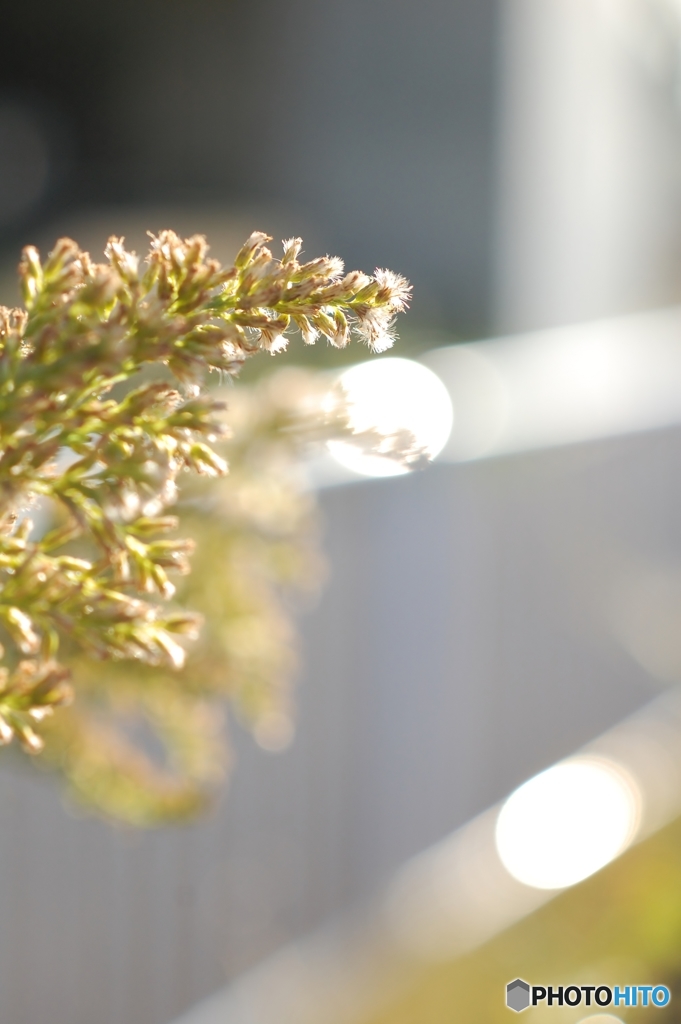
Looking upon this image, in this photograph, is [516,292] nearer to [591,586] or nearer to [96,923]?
[591,586]

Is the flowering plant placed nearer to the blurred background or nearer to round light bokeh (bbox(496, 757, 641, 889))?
the blurred background

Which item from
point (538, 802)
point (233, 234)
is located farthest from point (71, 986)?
point (233, 234)

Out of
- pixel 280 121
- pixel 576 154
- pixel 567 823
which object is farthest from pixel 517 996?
pixel 576 154

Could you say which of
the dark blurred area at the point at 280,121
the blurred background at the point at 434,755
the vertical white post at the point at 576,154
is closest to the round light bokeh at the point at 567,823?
the blurred background at the point at 434,755

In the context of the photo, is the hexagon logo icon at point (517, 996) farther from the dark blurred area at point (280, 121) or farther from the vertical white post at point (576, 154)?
the vertical white post at point (576, 154)

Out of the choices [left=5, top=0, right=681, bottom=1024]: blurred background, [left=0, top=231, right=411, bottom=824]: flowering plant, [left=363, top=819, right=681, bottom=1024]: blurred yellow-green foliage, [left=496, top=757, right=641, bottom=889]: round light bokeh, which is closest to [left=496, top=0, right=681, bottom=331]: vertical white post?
[left=5, top=0, right=681, bottom=1024]: blurred background

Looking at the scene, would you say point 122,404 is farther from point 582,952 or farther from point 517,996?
point 582,952
